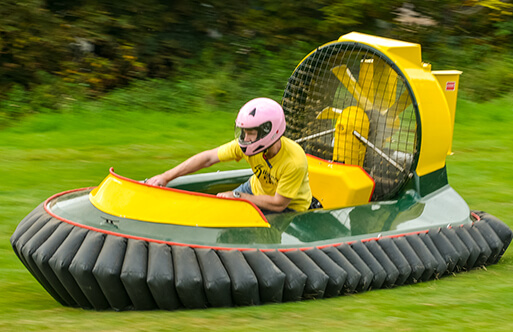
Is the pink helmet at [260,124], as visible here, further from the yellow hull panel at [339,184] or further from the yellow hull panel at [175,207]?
the yellow hull panel at [339,184]

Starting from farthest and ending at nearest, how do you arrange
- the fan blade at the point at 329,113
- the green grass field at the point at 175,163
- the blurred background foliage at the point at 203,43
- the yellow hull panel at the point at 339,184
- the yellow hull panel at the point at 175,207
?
the blurred background foliage at the point at 203,43, the fan blade at the point at 329,113, the yellow hull panel at the point at 339,184, the yellow hull panel at the point at 175,207, the green grass field at the point at 175,163

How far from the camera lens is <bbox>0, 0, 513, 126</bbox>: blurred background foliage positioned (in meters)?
8.70

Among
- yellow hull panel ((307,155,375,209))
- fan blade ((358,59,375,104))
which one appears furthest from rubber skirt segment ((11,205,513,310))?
fan blade ((358,59,375,104))

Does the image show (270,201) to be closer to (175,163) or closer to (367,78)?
(367,78)

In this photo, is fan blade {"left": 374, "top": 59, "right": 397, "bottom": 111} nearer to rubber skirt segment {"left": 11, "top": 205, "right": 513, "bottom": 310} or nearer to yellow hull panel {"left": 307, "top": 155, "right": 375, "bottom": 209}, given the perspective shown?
yellow hull panel {"left": 307, "top": 155, "right": 375, "bottom": 209}

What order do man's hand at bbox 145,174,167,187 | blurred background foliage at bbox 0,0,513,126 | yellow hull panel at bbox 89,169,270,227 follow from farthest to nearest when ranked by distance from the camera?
blurred background foliage at bbox 0,0,513,126 → man's hand at bbox 145,174,167,187 → yellow hull panel at bbox 89,169,270,227

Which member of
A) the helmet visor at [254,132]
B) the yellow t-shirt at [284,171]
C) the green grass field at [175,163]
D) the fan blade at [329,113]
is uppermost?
the helmet visor at [254,132]

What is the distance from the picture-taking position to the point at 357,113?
4363mm

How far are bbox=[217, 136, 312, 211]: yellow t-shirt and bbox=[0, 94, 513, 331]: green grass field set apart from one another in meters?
0.63

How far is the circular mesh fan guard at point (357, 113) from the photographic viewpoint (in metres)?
4.18

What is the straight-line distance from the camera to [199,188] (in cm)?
442

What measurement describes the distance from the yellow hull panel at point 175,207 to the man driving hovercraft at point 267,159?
142mm

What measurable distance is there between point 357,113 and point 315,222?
104 centimetres

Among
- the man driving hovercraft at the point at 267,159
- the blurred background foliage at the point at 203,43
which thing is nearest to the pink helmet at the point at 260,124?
the man driving hovercraft at the point at 267,159
